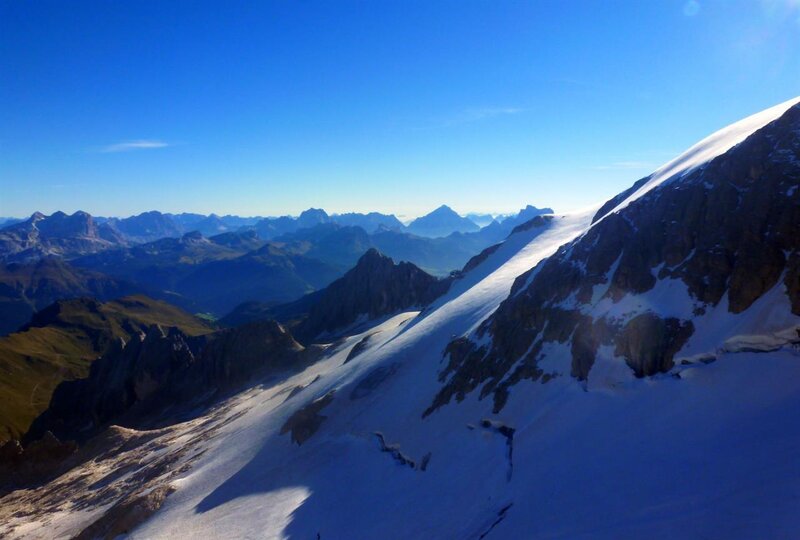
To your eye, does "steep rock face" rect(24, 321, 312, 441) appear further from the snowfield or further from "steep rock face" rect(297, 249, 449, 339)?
the snowfield

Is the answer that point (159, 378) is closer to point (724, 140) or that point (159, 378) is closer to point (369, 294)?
point (369, 294)

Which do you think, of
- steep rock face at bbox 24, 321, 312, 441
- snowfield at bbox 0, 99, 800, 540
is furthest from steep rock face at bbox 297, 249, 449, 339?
snowfield at bbox 0, 99, 800, 540

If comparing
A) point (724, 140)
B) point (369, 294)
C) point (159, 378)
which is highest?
point (724, 140)

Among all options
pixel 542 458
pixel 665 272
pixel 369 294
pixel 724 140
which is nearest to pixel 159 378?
pixel 369 294

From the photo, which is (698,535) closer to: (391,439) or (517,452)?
(517,452)

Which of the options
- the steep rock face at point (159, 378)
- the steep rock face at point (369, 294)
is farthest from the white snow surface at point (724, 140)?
the steep rock face at point (369, 294)
